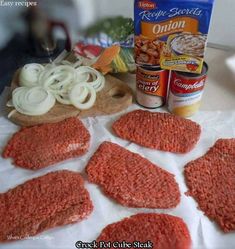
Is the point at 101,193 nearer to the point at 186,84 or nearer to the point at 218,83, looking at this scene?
the point at 186,84

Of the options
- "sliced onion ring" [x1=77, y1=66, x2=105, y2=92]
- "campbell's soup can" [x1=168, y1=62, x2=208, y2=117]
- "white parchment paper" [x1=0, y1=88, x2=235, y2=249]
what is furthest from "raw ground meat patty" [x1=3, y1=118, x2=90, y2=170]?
"campbell's soup can" [x1=168, y1=62, x2=208, y2=117]

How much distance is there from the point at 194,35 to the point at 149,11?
0.12 meters

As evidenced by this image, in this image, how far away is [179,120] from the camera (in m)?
0.86

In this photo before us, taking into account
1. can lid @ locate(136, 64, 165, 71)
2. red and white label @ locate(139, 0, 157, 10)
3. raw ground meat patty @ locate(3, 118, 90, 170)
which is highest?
red and white label @ locate(139, 0, 157, 10)

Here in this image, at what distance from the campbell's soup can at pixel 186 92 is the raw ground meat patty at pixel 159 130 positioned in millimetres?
30

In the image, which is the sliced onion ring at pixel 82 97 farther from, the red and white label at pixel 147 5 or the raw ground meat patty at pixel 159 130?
the red and white label at pixel 147 5

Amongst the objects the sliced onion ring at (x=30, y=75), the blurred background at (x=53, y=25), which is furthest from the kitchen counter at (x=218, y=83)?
the sliced onion ring at (x=30, y=75)

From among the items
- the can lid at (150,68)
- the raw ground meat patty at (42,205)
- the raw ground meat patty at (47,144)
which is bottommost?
the raw ground meat patty at (42,205)

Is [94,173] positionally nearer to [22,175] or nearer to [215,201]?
[22,175]

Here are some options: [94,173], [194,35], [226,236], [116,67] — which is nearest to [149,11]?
[194,35]

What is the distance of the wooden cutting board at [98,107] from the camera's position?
0.87 meters

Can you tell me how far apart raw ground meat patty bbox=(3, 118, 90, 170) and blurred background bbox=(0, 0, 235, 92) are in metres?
0.30

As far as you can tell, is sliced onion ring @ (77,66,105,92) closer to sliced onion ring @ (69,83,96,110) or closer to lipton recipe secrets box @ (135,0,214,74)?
sliced onion ring @ (69,83,96,110)

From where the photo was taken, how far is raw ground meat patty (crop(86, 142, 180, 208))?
0.69 metres
